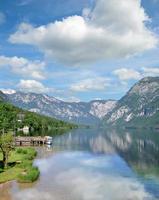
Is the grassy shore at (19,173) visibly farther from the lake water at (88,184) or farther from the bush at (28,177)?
the lake water at (88,184)

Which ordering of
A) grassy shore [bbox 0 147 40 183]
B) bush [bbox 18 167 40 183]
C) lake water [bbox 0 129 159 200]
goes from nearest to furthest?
lake water [bbox 0 129 159 200] → bush [bbox 18 167 40 183] → grassy shore [bbox 0 147 40 183]

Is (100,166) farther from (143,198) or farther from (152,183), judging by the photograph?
(143,198)

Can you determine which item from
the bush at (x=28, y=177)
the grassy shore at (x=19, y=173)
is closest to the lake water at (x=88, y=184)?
the bush at (x=28, y=177)

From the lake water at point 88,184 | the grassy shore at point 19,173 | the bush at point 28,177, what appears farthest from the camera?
the grassy shore at point 19,173

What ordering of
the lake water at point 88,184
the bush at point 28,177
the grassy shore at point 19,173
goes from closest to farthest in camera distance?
the lake water at point 88,184 → the bush at point 28,177 → the grassy shore at point 19,173

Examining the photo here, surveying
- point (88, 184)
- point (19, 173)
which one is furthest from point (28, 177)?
point (88, 184)

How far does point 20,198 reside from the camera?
66.2m

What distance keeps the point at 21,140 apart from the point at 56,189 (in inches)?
4987

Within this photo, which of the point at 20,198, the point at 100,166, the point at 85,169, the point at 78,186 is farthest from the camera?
the point at 100,166

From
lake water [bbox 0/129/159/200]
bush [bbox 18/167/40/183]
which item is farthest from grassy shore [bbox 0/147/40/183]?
lake water [bbox 0/129/159/200]

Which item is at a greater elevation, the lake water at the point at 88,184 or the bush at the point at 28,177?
the bush at the point at 28,177

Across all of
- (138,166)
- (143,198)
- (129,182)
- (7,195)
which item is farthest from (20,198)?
(138,166)

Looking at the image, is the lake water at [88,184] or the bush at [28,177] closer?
the lake water at [88,184]

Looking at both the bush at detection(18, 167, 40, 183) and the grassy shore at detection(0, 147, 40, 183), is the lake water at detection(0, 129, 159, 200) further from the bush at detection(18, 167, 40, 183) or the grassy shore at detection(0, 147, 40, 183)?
the grassy shore at detection(0, 147, 40, 183)
